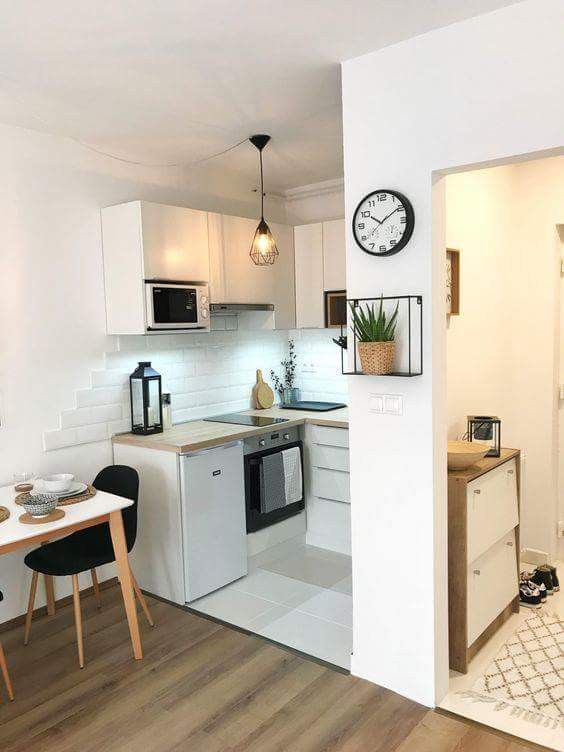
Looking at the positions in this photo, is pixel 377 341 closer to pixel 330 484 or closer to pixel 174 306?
pixel 174 306

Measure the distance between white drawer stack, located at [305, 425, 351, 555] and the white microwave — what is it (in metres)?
1.13

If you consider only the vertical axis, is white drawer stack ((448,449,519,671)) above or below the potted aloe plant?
below

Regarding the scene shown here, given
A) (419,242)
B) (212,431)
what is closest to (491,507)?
(419,242)

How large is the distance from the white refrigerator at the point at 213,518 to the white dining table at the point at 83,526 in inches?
20.1

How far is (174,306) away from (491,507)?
2088 millimetres

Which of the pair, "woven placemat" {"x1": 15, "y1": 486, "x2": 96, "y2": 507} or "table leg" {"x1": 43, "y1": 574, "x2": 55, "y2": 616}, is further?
"table leg" {"x1": 43, "y1": 574, "x2": 55, "y2": 616}

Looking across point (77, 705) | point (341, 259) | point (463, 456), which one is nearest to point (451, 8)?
point (463, 456)

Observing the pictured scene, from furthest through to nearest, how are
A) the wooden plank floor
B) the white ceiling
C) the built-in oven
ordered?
the built-in oven < the wooden plank floor < the white ceiling

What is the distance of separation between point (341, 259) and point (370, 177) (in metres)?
1.92

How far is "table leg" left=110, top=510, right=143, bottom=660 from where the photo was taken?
301 cm

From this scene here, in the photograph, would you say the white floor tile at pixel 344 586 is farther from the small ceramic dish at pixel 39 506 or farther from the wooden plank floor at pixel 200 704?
the small ceramic dish at pixel 39 506

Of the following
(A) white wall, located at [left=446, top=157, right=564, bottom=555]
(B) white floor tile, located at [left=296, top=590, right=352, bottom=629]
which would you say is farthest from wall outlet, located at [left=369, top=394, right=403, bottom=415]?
(B) white floor tile, located at [left=296, top=590, right=352, bottom=629]

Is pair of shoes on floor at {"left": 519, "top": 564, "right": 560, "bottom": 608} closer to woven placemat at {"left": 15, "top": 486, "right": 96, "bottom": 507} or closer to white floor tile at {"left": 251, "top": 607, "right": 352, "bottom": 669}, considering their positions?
white floor tile at {"left": 251, "top": 607, "right": 352, "bottom": 669}

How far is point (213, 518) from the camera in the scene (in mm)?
3762
